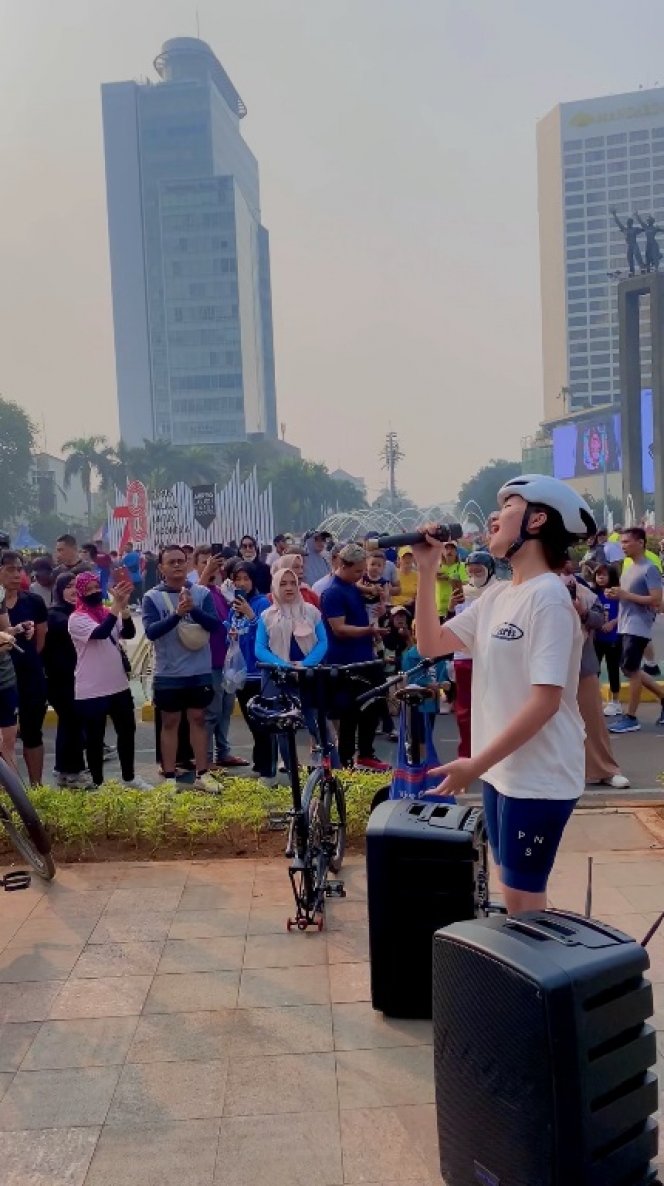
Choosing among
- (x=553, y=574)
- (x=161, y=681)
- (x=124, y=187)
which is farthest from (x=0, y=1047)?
(x=124, y=187)

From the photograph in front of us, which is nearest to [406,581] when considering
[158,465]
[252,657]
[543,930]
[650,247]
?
[252,657]

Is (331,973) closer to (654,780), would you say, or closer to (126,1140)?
(126,1140)

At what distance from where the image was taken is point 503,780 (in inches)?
122

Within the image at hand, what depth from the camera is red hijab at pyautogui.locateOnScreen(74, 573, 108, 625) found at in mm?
7445

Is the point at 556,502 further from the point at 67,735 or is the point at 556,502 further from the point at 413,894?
the point at 67,735

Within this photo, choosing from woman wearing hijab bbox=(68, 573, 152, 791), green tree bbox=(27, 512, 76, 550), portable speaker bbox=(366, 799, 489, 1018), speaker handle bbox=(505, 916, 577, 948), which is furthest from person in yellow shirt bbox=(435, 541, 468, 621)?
green tree bbox=(27, 512, 76, 550)

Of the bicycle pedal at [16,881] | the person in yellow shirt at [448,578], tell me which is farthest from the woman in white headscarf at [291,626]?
the person in yellow shirt at [448,578]

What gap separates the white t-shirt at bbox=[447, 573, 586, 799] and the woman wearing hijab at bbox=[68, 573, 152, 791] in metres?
4.57

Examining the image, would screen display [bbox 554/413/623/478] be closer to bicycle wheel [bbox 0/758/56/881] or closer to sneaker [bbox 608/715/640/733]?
sneaker [bbox 608/715/640/733]

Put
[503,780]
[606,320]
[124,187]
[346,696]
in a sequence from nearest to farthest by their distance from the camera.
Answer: [503,780] < [346,696] < [606,320] < [124,187]

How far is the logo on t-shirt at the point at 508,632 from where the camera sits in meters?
3.07

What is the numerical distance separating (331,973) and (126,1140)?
128cm

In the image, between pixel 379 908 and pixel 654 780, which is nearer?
pixel 379 908

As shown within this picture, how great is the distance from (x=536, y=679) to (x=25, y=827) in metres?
3.12
